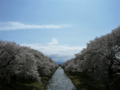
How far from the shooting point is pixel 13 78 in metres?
27.0

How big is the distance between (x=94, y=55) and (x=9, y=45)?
21.5 meters

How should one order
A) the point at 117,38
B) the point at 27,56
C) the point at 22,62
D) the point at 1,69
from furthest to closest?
the point at 27,56
the point at 22,62
the point at 117,38
the point at 1,69

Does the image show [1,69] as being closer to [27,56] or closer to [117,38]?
[27,56]

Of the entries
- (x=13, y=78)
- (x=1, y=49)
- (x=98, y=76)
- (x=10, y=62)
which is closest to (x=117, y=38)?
(x=98, y=76)

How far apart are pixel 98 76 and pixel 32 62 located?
690 inches

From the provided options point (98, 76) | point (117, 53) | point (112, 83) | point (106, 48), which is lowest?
point (112, 83)

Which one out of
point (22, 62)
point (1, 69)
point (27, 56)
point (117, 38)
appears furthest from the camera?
point (27, 56)

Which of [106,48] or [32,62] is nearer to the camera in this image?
[106,48]

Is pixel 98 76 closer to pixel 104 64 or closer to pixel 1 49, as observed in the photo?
pixel 104 64

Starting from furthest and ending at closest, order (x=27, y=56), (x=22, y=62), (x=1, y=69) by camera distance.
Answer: (x=27, y=56) → (x=22, y=62) → (x=1, y=69)

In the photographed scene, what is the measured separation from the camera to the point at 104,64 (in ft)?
73.5

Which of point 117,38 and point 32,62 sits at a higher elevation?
point 117,38

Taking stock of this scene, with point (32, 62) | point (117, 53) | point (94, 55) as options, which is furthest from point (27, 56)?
point (117, 53)

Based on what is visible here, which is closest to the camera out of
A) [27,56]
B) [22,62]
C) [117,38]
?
[117,38]
